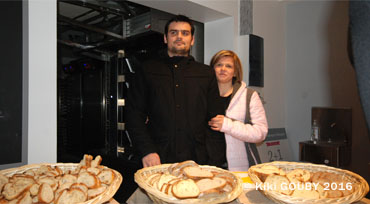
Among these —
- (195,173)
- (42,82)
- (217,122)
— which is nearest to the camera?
(195,173)

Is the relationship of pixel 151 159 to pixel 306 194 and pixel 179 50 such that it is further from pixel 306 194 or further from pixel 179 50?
pixel 306 194

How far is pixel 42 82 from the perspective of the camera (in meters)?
1.81

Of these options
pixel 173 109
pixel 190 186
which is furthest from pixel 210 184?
pixel 173 109

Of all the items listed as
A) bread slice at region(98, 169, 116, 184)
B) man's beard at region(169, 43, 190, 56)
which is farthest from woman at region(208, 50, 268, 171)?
bread slice at region(98, 169, 116, 184)

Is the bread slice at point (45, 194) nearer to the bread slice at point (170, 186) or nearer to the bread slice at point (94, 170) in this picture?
the bread slice at point (94, 170)

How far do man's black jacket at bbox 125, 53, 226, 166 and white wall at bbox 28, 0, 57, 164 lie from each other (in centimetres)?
51

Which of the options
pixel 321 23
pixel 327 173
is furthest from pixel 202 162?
pixel 321 23

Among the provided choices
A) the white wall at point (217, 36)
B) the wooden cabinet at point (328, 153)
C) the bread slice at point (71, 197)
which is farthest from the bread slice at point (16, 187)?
the wooden cabinet at point (328, 153)

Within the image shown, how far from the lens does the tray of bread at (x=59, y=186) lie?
35.9 inches

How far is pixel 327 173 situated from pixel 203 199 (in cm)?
58

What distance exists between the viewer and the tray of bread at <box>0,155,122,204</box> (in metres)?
0.91

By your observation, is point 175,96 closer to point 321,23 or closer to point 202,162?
point 202,162

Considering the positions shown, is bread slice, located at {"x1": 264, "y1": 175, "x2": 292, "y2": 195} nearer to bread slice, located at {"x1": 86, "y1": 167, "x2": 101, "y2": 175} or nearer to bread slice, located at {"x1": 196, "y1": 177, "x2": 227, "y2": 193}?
bread slice, located at {"x1": 196, "y1": 177, "x2": 227, "y2": 193}

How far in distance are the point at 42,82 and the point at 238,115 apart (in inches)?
55.3
